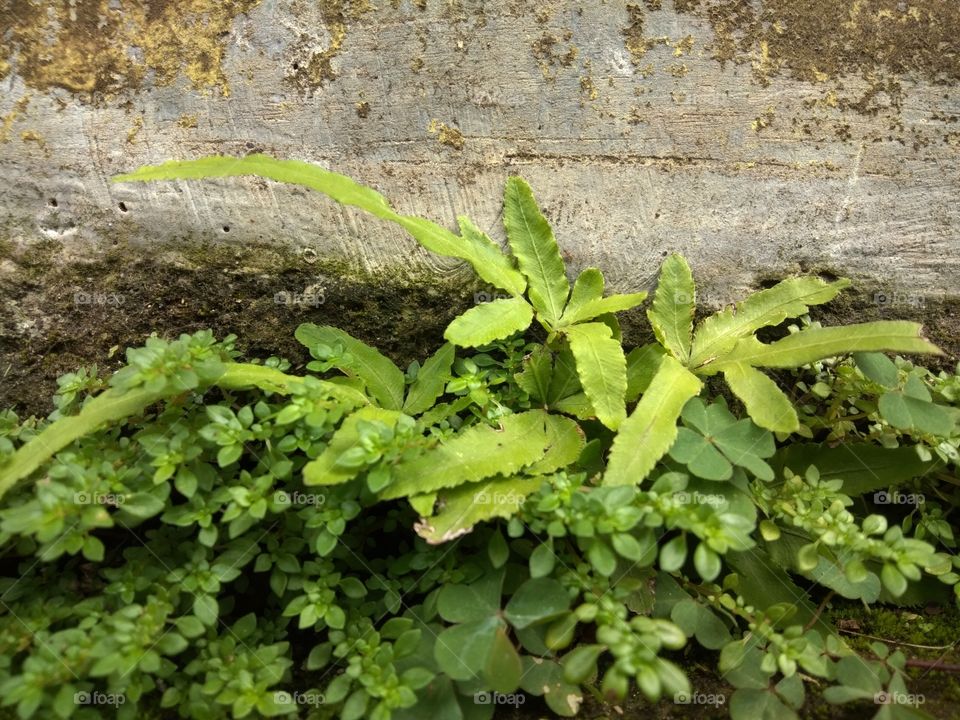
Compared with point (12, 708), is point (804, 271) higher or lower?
higher

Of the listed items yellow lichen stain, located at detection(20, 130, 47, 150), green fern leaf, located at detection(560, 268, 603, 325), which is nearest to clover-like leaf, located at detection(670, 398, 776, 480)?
green fern leaf, located at detection(560, 268, 603, 325)

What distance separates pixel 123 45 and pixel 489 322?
74.4 inches

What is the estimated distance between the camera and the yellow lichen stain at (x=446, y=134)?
9.39 ft

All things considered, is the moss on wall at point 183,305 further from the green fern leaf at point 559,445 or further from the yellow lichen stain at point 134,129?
the green fern leaf at point 559,445

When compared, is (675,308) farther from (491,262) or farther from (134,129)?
(134,129)

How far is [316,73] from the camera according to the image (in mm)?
2816

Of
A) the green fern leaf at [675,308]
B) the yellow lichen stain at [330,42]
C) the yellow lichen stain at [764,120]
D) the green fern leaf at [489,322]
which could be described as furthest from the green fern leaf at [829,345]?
the yellow lichen stain at [330,42]

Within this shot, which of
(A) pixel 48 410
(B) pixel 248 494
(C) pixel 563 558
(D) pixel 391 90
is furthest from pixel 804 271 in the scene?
(A) pixel 48 410

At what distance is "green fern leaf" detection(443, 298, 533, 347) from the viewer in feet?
7.80

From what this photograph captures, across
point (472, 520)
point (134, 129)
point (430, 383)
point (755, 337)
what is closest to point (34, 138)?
point (134, 129)

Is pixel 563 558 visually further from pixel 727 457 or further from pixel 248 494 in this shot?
pixel 248 494

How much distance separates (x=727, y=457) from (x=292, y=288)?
1835 mm

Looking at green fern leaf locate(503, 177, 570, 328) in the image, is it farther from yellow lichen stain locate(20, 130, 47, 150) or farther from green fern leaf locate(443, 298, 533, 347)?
yellow lichen stain locate(20, 130, 47, 150)

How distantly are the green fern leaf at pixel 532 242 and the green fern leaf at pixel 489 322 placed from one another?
0.61 feet
